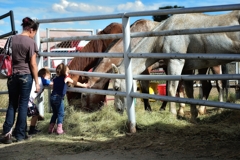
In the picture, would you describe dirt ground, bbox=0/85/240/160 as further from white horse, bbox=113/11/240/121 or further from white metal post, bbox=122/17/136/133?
white horse, bbox=113/11/240/121

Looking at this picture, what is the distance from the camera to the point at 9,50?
5.07 meters

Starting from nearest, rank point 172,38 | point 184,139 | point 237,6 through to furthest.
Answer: point 237,6 < point 184,139 < point 172,38

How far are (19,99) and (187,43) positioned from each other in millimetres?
2744

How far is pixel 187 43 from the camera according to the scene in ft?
20.2

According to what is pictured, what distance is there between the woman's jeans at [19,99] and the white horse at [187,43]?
58.1 inches

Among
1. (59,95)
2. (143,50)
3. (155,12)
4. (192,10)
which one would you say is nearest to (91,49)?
(143,50)

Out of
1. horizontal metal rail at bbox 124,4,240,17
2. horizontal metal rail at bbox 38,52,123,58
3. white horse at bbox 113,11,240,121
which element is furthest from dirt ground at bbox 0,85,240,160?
horizontal metal rail at bbox 124,4,240,17

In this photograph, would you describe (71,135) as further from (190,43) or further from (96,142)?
(190,43)

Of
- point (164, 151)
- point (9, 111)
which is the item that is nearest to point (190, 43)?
point (164, 151)

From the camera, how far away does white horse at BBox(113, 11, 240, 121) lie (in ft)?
19.5

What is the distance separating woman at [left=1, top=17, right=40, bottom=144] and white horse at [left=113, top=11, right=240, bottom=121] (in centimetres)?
140

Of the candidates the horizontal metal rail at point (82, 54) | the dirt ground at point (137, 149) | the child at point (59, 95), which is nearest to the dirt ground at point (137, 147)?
the dirt ground at point (137, 149)

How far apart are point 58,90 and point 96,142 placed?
1188 mm

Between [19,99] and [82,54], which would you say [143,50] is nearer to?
[82,54]
